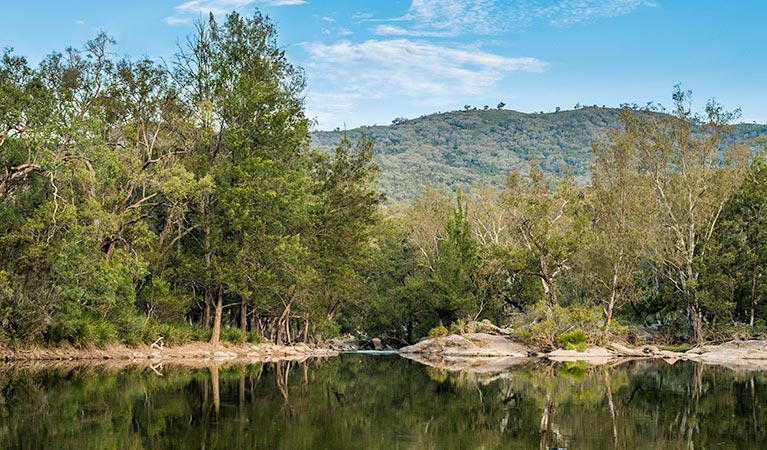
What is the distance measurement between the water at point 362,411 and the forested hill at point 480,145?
103m

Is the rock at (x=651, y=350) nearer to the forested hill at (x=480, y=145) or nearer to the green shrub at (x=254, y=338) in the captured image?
the green shrub at (x=254, y=338)

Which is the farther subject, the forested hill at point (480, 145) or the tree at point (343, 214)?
the forested hill at point (480, 145)

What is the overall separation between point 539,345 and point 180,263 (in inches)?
895

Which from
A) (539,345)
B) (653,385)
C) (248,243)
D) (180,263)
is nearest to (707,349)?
(539,345)

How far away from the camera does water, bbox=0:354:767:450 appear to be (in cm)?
1330

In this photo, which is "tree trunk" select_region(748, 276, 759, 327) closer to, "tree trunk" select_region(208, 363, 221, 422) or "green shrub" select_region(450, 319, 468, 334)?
"green shrub" select_region(450, 319, 468, 334)

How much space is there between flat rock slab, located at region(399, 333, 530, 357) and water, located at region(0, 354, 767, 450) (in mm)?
18192

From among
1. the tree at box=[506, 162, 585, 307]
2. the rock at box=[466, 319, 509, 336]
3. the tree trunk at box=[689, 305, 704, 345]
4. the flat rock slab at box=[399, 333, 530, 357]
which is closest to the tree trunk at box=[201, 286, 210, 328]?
the flat rock slab at box=[399, 333, 530, 357]

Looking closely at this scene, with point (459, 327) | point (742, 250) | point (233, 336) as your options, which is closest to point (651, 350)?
point (742, 250)

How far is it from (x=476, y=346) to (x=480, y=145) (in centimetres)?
13487

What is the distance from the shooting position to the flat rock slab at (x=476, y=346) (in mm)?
46406

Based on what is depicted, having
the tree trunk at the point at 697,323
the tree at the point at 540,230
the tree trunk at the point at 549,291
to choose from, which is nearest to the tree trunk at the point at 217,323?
the tree at the point at 540,230

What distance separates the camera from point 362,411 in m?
18.0

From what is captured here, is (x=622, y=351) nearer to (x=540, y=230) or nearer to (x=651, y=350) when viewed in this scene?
(x=651, y=350)
